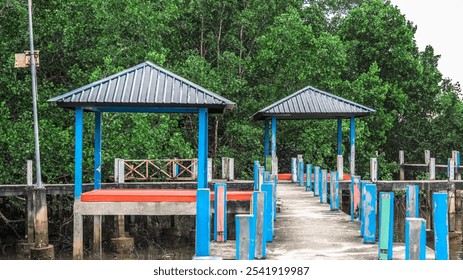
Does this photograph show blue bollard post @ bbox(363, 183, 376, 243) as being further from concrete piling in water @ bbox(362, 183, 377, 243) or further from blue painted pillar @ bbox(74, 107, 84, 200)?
blue painted pillar @ bbox(74, 107, 84, 200)

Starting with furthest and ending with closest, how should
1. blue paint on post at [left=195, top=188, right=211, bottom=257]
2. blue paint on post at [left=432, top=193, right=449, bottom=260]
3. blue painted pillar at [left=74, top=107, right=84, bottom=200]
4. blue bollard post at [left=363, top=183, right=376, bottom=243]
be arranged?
blue painted pillar at [left=74, top=107, right=84, bottom=200], blue bollard post at [left=363, top=183, right=376, bottom=243], blue paint on post at [left=195, top=188, right=211, bottom=257], blue paint on post at [left=432, top=193, right=449, bottom=260]

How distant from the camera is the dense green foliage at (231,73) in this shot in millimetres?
28866

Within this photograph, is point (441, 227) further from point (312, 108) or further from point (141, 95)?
point (312, 108)

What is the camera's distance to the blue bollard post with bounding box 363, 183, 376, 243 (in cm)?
1313

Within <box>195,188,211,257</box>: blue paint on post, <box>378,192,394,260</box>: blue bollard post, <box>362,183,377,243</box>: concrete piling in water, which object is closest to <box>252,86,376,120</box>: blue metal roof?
<box>362,183,377,243</box>: concrete piling in water

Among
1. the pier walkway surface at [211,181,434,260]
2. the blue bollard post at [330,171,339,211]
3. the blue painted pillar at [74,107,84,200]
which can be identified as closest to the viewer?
the pier walkway surface at [211,181,434,260]

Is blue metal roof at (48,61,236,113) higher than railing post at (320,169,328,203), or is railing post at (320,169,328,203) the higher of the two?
blue metal roof at (48,61,236,113)

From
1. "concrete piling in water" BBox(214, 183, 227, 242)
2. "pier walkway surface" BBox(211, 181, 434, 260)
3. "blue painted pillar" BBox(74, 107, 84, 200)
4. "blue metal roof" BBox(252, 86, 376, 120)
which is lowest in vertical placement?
"pier walkway surface" BBox(211, 181, 434, 260)

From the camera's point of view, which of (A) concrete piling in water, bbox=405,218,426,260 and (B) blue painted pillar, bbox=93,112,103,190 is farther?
Result: (B) blue painted pillar, bbox=93,112,103,190

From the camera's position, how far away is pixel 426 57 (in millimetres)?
42469

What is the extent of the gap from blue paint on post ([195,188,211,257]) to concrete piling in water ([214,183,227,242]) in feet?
12.3

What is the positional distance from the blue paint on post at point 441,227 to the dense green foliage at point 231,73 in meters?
19.3

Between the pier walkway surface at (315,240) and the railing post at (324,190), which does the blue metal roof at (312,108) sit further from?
the pier walkway surface at (315,240)

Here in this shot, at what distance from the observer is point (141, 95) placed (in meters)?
18.1
